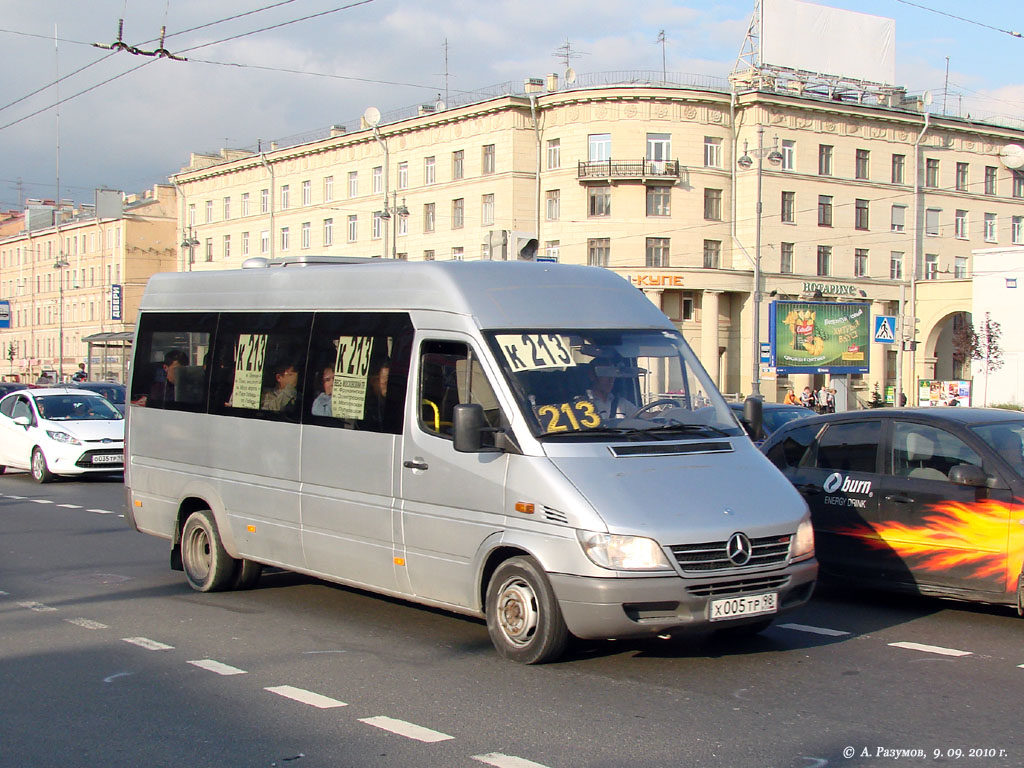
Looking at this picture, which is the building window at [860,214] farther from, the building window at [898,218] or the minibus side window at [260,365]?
the minibus side window at [260,365]

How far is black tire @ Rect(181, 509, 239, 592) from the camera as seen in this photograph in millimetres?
9953

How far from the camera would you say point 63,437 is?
21031mm

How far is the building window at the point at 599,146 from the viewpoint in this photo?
59.6 metres

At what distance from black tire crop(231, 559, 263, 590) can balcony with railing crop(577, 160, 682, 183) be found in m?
50.9

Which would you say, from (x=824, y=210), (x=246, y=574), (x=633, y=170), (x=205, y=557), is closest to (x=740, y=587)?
(x=246, y=574)

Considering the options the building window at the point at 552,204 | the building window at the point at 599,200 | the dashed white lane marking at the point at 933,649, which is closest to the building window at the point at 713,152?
the building window at the point at 599,200

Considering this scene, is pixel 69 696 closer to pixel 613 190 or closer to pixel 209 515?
pixel 209 515

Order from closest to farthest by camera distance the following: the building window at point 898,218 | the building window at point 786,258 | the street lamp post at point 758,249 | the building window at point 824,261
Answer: the street lamp post at point 758,249, the building window at point 786,258, the building window at point 824,261, the building window at point 898,218

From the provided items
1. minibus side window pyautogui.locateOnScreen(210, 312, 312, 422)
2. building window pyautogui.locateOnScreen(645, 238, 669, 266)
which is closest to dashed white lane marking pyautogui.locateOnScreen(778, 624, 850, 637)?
minibus side window pyautogui.locateOnScreen(210, 312, 312, 422)

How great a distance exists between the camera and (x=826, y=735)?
586 centimetres

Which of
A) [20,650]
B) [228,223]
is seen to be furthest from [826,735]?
[228,223]

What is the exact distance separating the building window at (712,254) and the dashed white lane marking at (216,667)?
2157 inches

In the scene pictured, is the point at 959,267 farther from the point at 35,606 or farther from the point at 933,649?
the point at 35,606

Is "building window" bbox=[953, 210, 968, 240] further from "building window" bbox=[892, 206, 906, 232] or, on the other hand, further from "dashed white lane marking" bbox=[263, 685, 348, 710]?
"dashed white lane marking" bbox=[263, 685, 348, 710]
